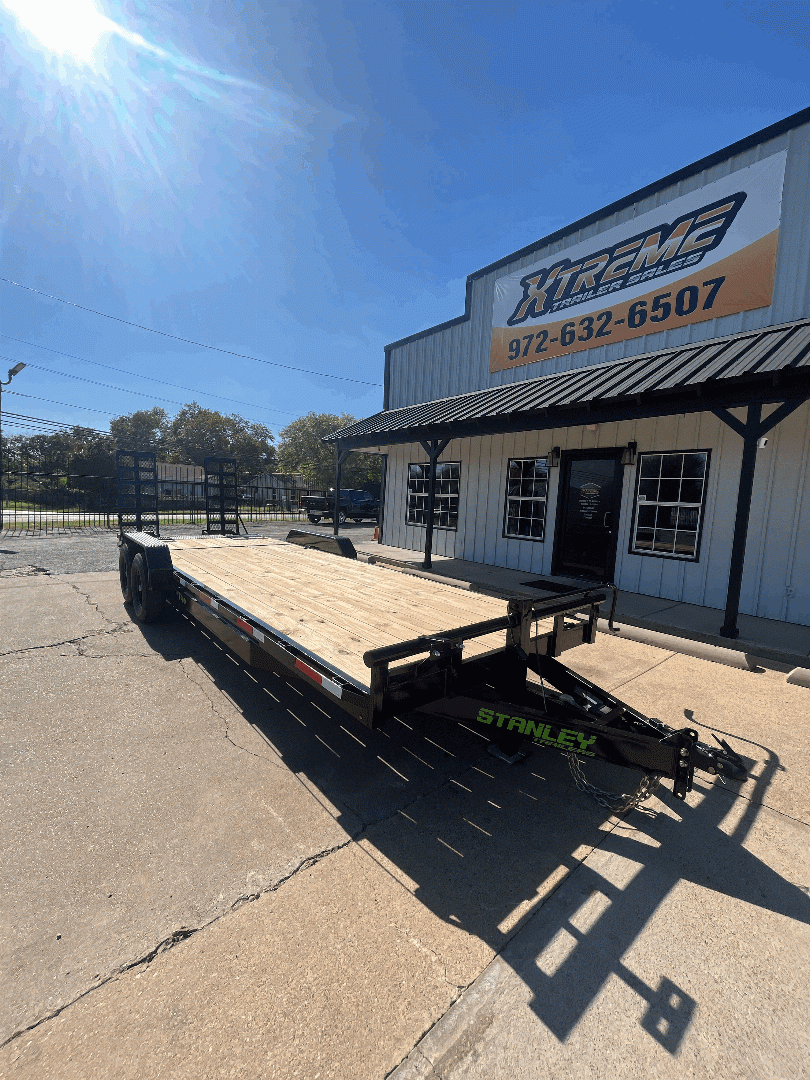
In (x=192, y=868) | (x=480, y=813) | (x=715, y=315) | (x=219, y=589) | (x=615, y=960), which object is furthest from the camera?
(x=715, y=315)

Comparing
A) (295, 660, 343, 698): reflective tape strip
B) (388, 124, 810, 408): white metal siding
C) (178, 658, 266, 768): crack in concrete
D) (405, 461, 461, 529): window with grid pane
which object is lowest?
(178, 658, 266, 768): crack in concrete

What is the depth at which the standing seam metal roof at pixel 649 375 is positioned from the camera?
5758 millimetres

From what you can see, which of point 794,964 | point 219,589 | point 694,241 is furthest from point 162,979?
point 694,241

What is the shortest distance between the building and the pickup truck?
51.8 feet

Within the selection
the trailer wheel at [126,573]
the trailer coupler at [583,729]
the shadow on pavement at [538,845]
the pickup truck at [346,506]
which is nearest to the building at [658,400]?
the trailer coupler at [583,729]

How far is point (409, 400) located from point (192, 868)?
1297 centimetres

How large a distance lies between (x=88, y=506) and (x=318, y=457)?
26.8m

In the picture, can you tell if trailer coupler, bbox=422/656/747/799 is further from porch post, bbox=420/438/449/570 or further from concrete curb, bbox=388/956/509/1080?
porch post, bbox=420/438/449/570

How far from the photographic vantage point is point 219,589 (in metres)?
4.53

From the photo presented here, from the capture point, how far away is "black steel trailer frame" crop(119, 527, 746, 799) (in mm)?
2385

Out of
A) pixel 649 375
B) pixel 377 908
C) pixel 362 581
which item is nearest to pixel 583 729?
pixel 377 908

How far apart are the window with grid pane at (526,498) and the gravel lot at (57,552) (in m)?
8.90

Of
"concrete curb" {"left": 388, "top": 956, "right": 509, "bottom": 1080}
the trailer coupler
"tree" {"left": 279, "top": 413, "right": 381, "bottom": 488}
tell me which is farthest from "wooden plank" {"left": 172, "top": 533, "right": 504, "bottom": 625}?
"tree" {"left": 279, "top": 413, "right": 381, "bottom": 488}

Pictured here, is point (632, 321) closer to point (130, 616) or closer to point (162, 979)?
point (130, 616)
